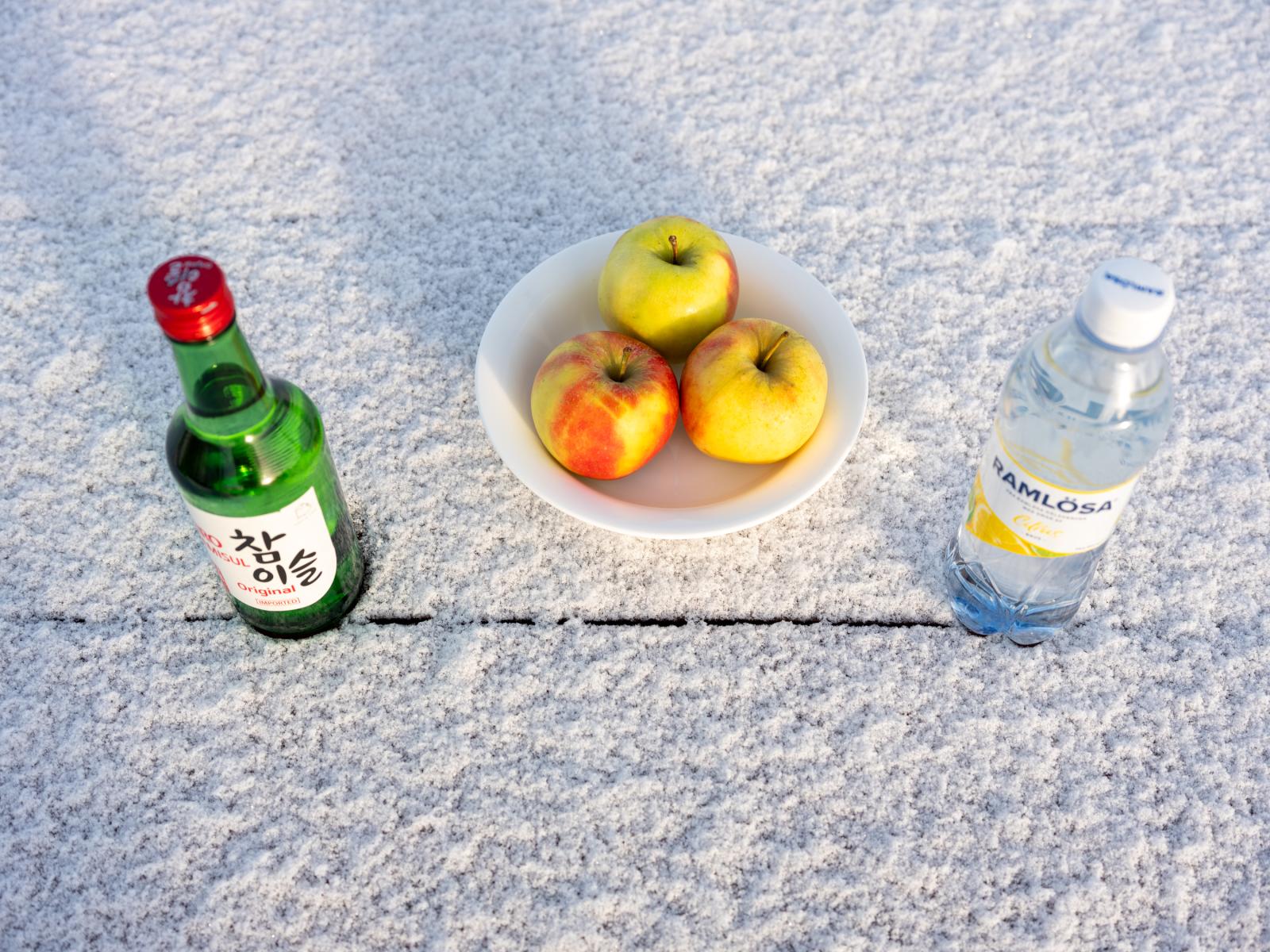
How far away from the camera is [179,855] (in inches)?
24.9

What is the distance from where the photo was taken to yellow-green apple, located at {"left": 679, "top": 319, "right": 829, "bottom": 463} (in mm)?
699

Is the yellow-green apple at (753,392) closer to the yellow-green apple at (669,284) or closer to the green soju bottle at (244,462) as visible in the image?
the yellow-green apple at (669,284)

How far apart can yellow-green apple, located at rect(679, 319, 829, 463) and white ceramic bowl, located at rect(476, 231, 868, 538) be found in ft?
0.08

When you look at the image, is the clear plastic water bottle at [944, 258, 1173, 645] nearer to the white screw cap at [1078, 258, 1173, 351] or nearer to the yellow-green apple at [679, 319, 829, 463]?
the white screw cap at [1078, 258, 1173, 351]

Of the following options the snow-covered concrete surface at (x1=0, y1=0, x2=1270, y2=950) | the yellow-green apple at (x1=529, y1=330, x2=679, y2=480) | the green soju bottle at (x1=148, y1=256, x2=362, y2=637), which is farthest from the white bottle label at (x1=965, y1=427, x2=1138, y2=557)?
the green soju bottle at (x1=148, y1=256, x2=362, y2=637)

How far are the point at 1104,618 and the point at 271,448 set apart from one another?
21.9 inches

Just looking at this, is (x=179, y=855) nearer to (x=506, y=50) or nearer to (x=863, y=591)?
(x=863, y=591)

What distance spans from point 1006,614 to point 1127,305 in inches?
10.6

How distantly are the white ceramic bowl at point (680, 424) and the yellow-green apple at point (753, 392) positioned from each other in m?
0.02

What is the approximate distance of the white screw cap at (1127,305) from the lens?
1.69 ft

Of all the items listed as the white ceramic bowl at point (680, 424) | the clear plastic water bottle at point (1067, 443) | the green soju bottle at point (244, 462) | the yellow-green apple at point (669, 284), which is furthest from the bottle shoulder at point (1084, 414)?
the green soju bottle at point (244, 462)

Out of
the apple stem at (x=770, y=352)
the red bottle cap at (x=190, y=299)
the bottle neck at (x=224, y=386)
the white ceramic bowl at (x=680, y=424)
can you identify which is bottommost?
the white ceramic bowl at (x=680, y=424)

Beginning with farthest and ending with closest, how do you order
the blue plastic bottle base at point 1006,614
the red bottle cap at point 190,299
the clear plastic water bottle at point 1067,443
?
the blue plastic bottle base at point 1006,614 < the clear plastic water bottle at point 1067,443 < the red bottle cap at point 190,299

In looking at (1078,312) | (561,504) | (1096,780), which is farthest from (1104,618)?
(561,504)
